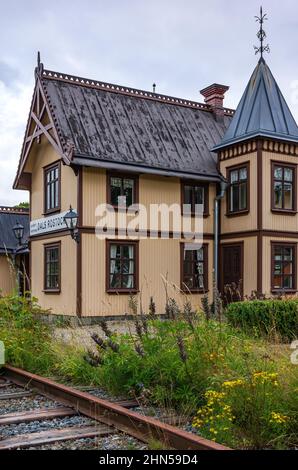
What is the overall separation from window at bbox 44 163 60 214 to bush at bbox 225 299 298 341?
27.6 ft

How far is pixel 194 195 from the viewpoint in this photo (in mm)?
19531

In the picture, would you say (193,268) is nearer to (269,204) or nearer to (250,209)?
(250,209)

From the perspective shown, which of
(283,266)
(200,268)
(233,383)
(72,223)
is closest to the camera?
(233,383)

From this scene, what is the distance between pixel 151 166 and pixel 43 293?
18.7ft

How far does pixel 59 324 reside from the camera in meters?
9.30

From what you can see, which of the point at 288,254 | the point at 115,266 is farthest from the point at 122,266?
the point at 288,254

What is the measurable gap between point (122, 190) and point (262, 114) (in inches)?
208

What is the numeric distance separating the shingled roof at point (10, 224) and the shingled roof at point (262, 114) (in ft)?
42.6

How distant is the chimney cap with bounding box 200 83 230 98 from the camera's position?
22.9m

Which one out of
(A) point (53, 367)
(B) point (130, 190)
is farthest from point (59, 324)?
(B) point (130, 190)

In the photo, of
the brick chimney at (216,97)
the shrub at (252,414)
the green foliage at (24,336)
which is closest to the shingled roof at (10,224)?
the brick chimney at (216,97)

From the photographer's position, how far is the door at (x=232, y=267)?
1873 cm

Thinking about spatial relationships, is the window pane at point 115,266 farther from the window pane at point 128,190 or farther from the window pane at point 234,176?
the window pane at point 234,176
